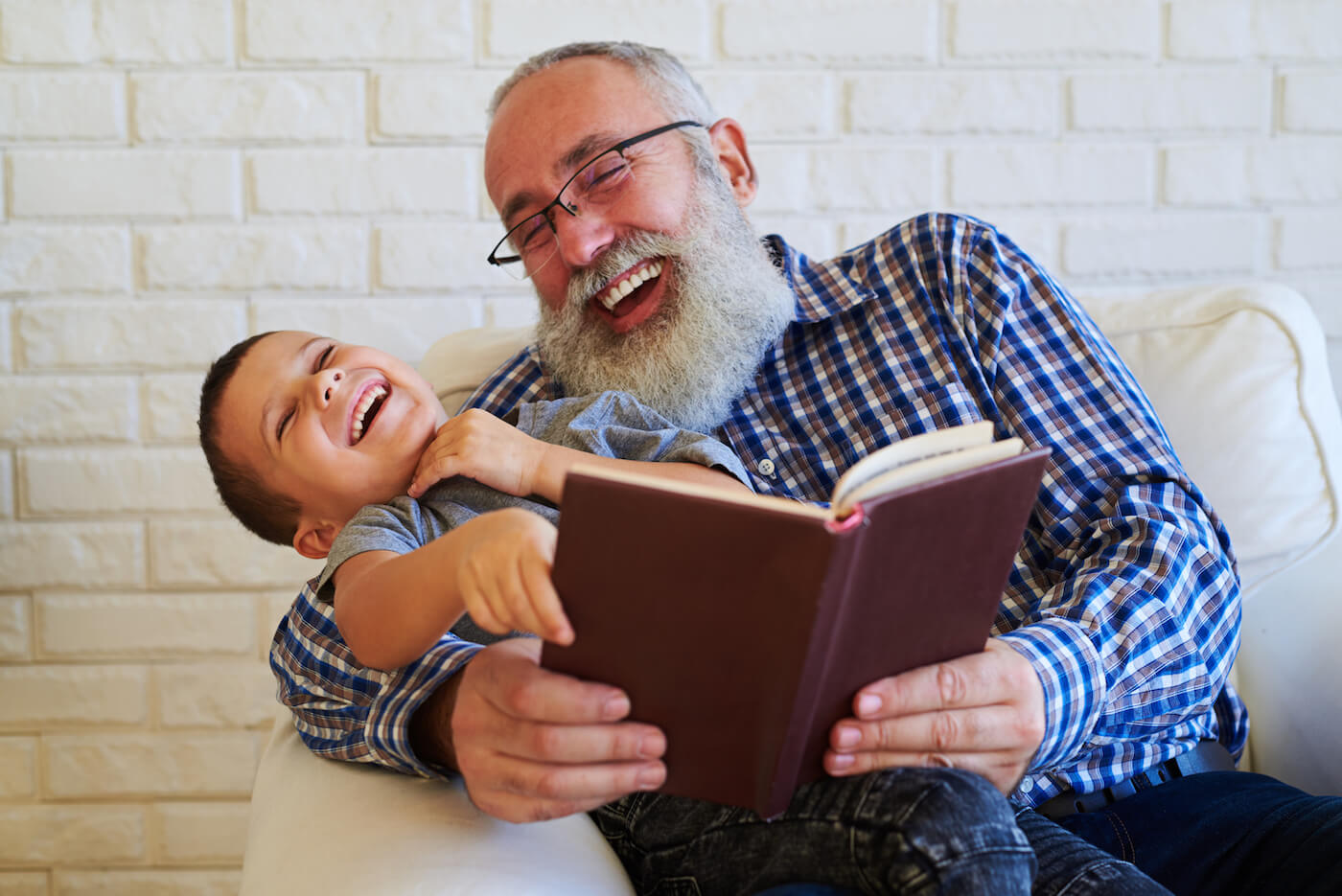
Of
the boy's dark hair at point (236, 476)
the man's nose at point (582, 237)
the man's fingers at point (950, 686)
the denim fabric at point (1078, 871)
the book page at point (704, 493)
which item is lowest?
the denim fabric at point (1078, 871)

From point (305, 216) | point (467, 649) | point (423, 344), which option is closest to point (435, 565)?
point (467, 649)

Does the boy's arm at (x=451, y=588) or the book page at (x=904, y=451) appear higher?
the book page at (x=904, y=451)

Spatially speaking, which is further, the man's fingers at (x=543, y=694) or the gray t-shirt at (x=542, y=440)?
the gray t-shirt at (x=542, y=440)

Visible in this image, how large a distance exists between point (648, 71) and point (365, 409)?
79 centimetres

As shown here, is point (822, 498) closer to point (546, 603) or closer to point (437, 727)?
point (437, 727)

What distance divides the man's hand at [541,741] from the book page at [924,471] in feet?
0.84

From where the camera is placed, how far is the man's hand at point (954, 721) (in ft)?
3.06

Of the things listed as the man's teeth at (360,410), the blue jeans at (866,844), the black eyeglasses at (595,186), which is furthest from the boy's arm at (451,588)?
the black eyeglasses at (595,186)

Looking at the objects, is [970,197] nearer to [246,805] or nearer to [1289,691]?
[1289,691]

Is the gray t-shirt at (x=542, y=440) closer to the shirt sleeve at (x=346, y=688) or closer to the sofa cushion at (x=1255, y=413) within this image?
the shirt sleeve at (x=346, y=688)

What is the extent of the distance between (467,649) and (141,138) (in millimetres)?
1437

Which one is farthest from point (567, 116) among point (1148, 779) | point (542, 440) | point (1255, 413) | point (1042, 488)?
point (1148, 779)

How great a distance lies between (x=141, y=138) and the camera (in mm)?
2066

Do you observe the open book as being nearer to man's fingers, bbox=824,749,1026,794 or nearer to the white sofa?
man's fingers, bbox=824,749,1026,794
